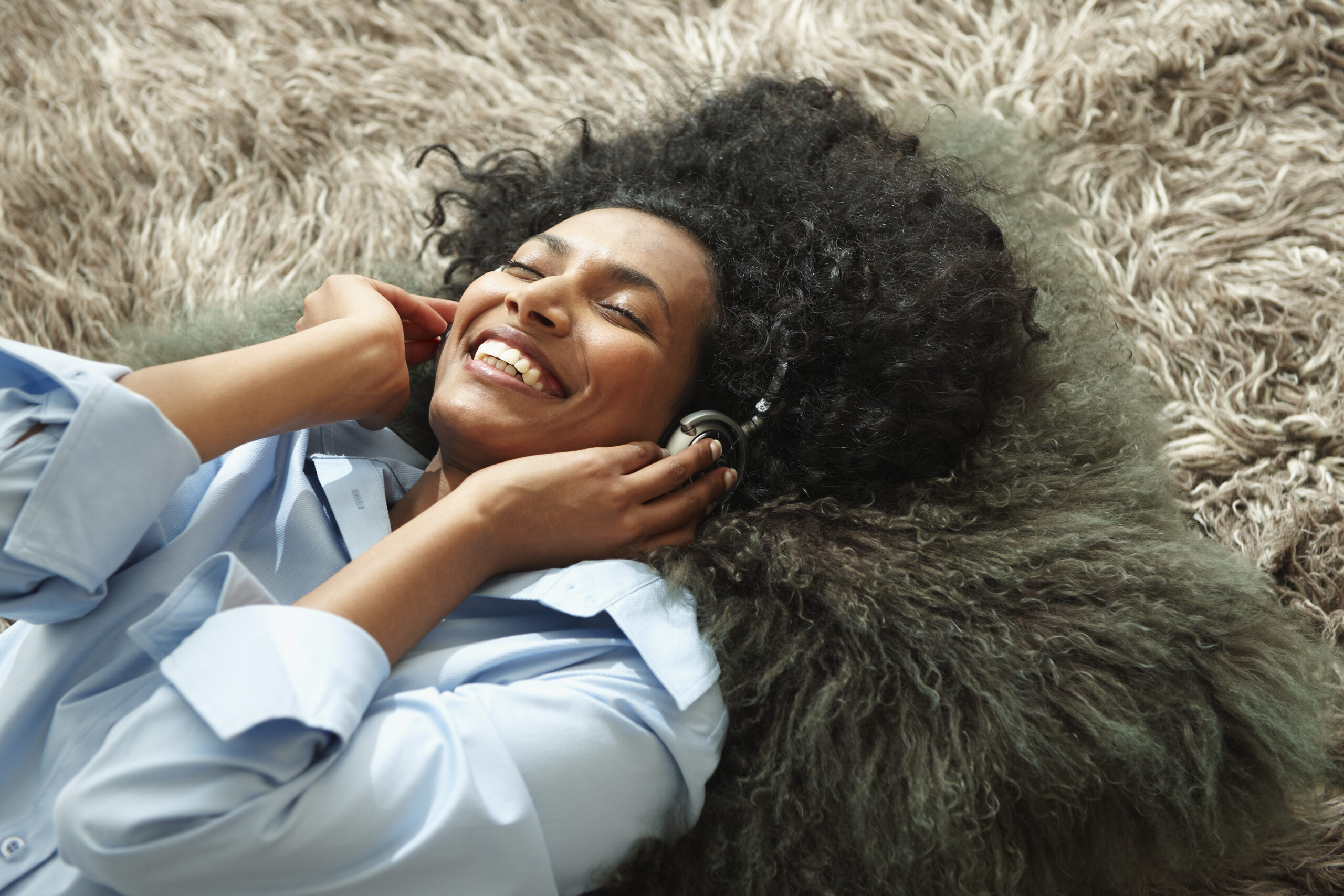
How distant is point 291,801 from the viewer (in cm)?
85

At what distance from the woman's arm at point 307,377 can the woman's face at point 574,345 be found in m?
0.09

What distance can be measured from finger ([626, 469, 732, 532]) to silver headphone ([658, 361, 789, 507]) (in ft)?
0.06

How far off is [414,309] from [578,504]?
1.43 ft

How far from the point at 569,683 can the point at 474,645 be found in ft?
0.41

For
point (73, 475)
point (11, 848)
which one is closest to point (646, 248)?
point (73, 475)

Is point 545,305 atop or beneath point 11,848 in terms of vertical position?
atop

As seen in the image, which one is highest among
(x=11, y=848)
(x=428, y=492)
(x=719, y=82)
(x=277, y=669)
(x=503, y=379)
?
(x=719, y=82)

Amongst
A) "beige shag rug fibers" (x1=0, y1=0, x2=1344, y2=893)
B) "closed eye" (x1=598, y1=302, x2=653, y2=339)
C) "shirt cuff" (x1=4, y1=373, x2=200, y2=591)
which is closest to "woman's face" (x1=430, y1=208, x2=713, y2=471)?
"closed eye" (x1=598, y1=302, x2=653, y2=339)

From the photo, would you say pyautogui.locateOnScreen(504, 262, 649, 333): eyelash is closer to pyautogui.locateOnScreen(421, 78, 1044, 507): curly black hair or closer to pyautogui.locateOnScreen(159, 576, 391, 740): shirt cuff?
pyautogui.locateOnScreen(421, 78, 1044, 507): curly black hair

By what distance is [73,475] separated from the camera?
3.00 ft

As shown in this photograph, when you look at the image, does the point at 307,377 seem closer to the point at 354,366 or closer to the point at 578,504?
the point at 354,366

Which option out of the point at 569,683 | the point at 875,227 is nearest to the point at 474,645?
the point at 569,683

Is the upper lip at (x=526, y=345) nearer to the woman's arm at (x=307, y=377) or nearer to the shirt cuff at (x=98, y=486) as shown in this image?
the woman's arm at (x=307, y=377)

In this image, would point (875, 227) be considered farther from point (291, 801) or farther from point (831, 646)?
point (291, 801)
